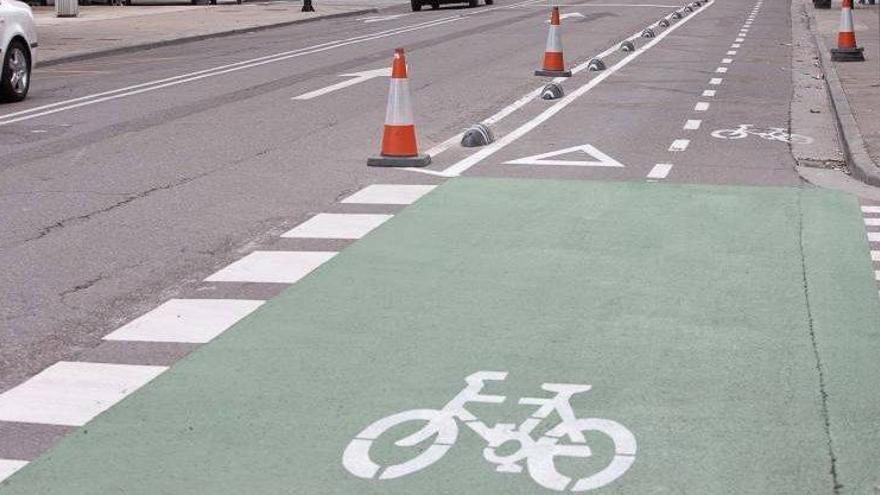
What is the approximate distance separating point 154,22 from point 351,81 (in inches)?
725

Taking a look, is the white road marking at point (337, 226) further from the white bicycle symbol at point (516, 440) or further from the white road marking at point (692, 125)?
the white road marking at point (692, 125)

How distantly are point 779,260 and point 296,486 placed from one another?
4.40 m

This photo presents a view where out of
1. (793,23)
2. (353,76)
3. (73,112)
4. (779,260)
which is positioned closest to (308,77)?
(353,76)

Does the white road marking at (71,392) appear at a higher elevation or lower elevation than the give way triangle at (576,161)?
higher

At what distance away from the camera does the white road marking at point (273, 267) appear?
26.9ft

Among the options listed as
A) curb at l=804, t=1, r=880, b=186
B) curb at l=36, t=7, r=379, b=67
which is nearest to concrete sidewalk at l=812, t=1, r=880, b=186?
curb at l=804, t=1, r=880, b=186

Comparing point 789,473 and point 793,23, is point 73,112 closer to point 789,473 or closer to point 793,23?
point 789,473

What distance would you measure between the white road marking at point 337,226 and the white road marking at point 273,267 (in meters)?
0.53

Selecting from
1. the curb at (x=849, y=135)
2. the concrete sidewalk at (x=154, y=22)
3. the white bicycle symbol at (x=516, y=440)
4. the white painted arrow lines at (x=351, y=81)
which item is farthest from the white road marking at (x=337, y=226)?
the concrete sidewalk at (x=154, y=22)

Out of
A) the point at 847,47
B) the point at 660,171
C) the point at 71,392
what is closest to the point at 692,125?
the point at 660,171

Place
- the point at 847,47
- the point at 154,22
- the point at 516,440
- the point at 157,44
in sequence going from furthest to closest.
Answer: the point at 154,22
the point at 157,44
the point at 847,47
the point at 516,440

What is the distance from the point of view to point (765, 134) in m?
14.5

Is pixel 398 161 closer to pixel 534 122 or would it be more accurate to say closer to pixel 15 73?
pixel 534 122

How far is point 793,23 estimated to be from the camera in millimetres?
36312
